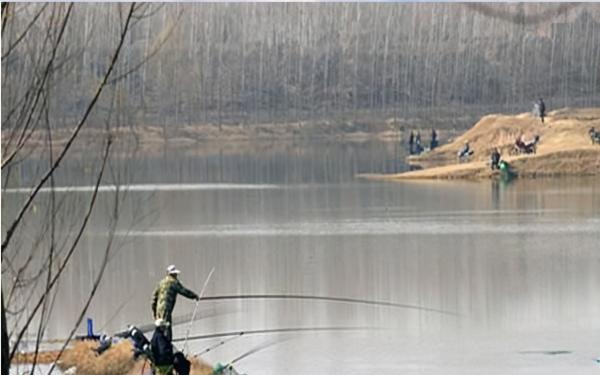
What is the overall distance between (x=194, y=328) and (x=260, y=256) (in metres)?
1.51

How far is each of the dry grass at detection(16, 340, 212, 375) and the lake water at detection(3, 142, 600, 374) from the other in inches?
12.8

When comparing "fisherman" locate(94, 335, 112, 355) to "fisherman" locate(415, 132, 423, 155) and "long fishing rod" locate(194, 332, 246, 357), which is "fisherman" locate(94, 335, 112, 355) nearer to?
"long fishing rod" locate(194, 332, 246, 357)

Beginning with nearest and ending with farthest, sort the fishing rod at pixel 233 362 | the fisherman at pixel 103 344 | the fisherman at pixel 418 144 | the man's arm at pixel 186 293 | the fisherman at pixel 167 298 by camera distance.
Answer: the man's arm at pixel 186 293
the fisherman at pixel 167 298
the fishing rod at pixel 233 362
the fisherman at pixel 103 344
the fisherman at pixel 418 144

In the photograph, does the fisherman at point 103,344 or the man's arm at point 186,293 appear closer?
the man's arm at point 186,293

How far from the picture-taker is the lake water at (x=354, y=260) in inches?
287

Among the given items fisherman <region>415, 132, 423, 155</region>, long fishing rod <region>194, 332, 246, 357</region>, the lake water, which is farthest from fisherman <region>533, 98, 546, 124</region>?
long fishing rod <region>194, 332, 246, 357</region>

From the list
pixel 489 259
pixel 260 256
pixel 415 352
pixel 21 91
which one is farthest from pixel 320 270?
pixel 21 91

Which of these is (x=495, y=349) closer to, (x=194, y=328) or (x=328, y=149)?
(x=194, y=328)

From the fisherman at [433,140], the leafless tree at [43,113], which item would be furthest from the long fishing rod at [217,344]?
the fisherman at [433,140]

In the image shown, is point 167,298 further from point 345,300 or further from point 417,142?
point 417,142

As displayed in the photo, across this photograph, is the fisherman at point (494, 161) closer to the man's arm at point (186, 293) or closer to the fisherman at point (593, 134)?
the fisherman at point (593, 134)

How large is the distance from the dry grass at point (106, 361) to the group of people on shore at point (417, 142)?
4130mm

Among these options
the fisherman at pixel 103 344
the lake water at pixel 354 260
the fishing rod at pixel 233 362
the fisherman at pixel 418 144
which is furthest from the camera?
the fisherman at pixel 418 144

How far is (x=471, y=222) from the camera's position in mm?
9734
